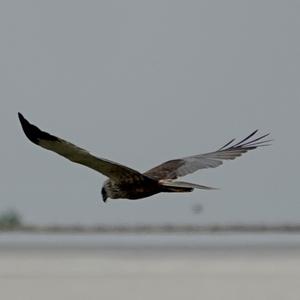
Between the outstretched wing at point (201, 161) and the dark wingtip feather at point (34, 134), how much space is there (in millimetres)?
453

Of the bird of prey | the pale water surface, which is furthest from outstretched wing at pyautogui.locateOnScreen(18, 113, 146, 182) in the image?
the pale water surface

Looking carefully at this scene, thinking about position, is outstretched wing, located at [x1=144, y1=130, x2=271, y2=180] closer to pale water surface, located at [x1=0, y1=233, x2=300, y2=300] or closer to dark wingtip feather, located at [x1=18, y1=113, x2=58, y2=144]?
dark wingtip feather, located at [x1=18, y1=113, x2=58, y2=144]

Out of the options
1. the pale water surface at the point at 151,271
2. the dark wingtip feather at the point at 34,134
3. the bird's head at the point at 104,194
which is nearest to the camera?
the dark wingtip feather at the point at 34,134

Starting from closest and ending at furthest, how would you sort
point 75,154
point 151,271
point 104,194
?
point 75,154 < point 104,194 < point 151,271

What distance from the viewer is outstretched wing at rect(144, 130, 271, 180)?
388 centimetres

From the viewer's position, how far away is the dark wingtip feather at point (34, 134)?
3.37 m

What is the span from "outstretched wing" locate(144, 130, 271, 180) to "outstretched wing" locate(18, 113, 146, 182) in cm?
37

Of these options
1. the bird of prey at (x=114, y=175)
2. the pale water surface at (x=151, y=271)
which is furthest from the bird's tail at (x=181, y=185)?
the pale water surface at (x=151, y=271)

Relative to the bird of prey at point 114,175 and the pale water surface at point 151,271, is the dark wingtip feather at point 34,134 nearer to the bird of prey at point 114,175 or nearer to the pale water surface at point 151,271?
the bird of prey at point 114,175

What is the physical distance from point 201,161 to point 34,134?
2.23 feet

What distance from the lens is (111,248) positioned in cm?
3466

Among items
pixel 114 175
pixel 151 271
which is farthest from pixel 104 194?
pixel 151 271

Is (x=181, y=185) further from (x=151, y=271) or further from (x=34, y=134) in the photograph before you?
(x=151, y=271)

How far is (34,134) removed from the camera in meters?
3.42
